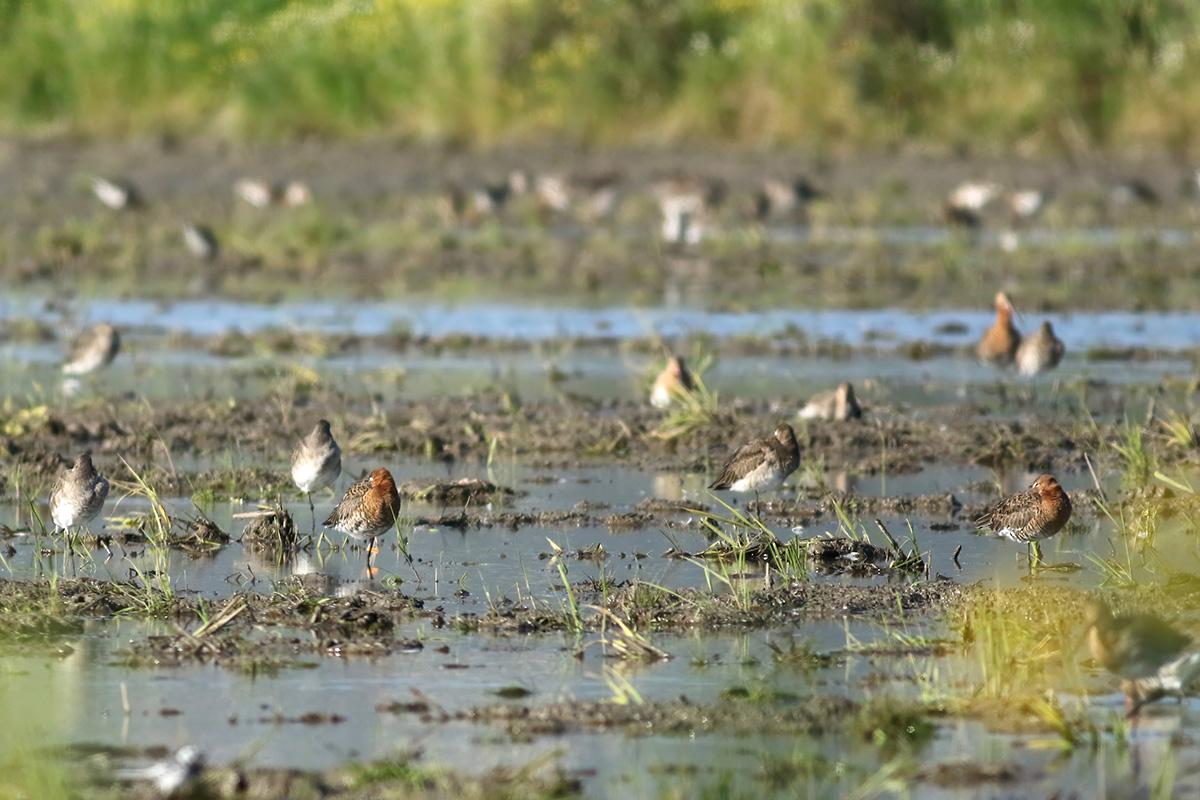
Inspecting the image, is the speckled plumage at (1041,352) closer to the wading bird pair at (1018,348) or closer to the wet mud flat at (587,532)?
the wading bird pair at (1018,348)

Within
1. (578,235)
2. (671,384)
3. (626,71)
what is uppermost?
(626,71)

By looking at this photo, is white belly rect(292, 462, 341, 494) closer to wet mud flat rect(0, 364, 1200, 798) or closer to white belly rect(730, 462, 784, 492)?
wet mud flat rect(0, 364, 1200, 798)

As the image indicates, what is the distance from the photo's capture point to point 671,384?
15188mm

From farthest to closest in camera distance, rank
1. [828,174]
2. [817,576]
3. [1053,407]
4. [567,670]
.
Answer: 1. [828,174]
2. [1053,407]
3. [817,576]
4. [567,670]

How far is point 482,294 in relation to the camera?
78.4 ft

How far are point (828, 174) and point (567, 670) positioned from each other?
26825 millimetres

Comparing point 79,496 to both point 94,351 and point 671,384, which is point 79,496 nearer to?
point 671,384

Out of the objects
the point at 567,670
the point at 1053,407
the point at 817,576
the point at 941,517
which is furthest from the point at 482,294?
the point at 567,670

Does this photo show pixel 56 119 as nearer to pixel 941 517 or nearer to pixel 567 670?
pixel 941 517

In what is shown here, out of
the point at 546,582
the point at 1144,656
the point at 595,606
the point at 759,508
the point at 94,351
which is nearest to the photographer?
the point at 1144,656

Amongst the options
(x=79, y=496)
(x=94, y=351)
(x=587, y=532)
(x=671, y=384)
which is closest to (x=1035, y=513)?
(x=587, y=532)

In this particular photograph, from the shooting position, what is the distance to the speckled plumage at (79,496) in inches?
435

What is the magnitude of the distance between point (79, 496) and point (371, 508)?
1.38 meters

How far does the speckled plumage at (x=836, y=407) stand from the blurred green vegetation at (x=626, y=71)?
860 inches
